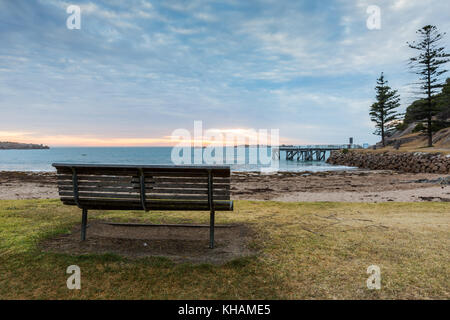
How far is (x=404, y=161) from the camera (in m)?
30.0

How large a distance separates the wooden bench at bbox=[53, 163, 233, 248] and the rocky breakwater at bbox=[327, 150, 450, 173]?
2677 cm

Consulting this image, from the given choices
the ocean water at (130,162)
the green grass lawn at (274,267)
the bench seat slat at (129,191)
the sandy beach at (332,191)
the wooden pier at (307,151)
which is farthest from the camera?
the wooden pier at (307,151)

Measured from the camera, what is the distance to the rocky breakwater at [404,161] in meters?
24.1

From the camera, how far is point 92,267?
3.20 m

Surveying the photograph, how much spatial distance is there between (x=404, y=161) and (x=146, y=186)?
111 ft

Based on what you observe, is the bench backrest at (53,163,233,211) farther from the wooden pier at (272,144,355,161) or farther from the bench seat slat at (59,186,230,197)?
the wooden pier at (272,144,355,161)

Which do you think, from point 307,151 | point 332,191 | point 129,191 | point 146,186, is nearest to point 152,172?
point 146,186

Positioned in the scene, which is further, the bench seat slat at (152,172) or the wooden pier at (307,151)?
the wooden pier at (307,151)

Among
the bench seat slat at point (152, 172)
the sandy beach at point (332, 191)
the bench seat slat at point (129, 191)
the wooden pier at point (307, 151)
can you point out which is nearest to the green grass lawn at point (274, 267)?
the bench seat slat at point (129, 191)

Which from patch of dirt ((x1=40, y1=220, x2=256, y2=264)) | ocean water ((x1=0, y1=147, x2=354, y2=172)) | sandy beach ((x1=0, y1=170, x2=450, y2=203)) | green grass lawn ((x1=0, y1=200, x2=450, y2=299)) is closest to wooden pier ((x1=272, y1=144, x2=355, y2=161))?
ocean water ((x1=0, y1=147, x2=354, y2=172))

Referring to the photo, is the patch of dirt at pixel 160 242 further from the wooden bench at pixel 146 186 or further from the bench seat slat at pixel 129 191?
the bench seat slat at pixel 129 191

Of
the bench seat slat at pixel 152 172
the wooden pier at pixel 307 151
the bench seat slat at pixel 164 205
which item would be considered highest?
the wooden pier at pixel 307 151
